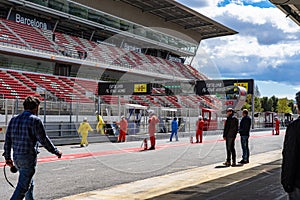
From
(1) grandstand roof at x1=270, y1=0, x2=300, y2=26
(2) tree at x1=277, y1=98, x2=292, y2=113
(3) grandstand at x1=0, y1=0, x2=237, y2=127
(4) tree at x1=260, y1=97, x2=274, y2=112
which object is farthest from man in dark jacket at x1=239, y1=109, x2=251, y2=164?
(4) tree at x1=260, y1=97, x2=274, y2=112

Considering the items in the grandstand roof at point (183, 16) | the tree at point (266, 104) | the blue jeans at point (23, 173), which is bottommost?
the blue jeans at point (23, 173)

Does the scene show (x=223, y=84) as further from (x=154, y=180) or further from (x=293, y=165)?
(x=293, y=165)

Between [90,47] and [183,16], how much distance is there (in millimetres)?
17883

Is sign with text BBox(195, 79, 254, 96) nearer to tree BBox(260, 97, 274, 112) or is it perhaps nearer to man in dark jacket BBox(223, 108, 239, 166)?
man in dark jacket BBox(223, 108, 239, 166)

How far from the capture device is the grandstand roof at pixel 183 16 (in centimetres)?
5272

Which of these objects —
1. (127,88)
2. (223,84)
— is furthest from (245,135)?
(223,84)

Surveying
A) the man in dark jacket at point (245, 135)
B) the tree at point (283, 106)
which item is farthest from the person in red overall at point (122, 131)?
the tree at point (283, 106)

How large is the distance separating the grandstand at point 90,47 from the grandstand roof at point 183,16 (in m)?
0.13

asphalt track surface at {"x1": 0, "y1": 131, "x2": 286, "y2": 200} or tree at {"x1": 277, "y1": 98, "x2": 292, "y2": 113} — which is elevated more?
tree at {"x1": 277, "y1": 98, "x2": 292, "y2": 113}

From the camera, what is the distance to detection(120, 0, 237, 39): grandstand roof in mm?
52719

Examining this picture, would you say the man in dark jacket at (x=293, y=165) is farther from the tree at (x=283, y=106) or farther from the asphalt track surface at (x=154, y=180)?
the tree at (x=283, y=106)

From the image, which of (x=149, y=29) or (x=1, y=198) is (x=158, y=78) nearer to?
(x=149, y=29)

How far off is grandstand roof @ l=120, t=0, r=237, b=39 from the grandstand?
0.13 meters

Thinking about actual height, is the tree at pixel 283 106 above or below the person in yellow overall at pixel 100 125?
above
